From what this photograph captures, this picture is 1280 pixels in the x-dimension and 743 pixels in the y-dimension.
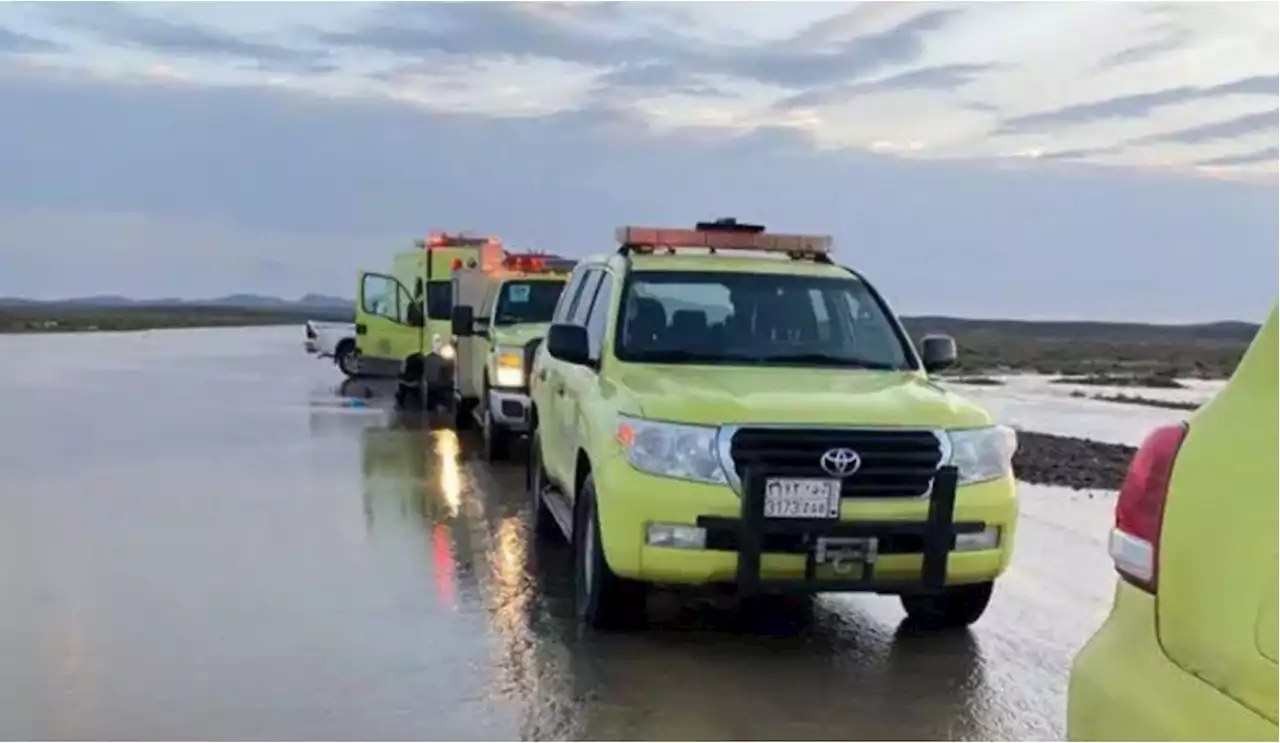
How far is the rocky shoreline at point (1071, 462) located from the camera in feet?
46.3

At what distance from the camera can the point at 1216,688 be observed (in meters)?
2.69

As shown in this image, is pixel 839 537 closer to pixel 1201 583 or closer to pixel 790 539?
pixel 790 539

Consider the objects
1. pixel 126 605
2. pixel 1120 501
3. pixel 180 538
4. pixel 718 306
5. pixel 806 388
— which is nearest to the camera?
pixel 1120 501

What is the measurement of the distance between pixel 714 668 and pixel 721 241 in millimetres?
3201

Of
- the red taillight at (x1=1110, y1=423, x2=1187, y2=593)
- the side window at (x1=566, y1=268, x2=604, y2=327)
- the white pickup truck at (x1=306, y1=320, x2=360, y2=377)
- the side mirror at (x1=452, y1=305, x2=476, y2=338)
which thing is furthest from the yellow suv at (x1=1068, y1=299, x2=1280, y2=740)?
the white pickup truck at (x1=306, y1=320, x2=360, y2=377)

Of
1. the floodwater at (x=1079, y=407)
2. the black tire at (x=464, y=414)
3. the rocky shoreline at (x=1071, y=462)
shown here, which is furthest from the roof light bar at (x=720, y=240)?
the black tire at (x=464, y=414)

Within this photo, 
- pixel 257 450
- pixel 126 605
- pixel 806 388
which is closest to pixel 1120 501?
pixel 806 388

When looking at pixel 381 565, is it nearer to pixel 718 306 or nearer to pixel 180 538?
pixel 180 538

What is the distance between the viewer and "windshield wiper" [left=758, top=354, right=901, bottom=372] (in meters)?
7.74

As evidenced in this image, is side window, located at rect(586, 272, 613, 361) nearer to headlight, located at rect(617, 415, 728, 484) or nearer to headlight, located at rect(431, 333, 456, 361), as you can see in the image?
headlight, located at rect(617, 415, 728, 484)

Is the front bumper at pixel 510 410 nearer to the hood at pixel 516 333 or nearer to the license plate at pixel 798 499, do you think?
the hood at pixel 516 333

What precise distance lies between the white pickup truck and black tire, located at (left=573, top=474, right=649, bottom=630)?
2037cm

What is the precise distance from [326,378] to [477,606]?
73.5ft

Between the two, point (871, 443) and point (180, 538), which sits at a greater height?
point (871, 443)
